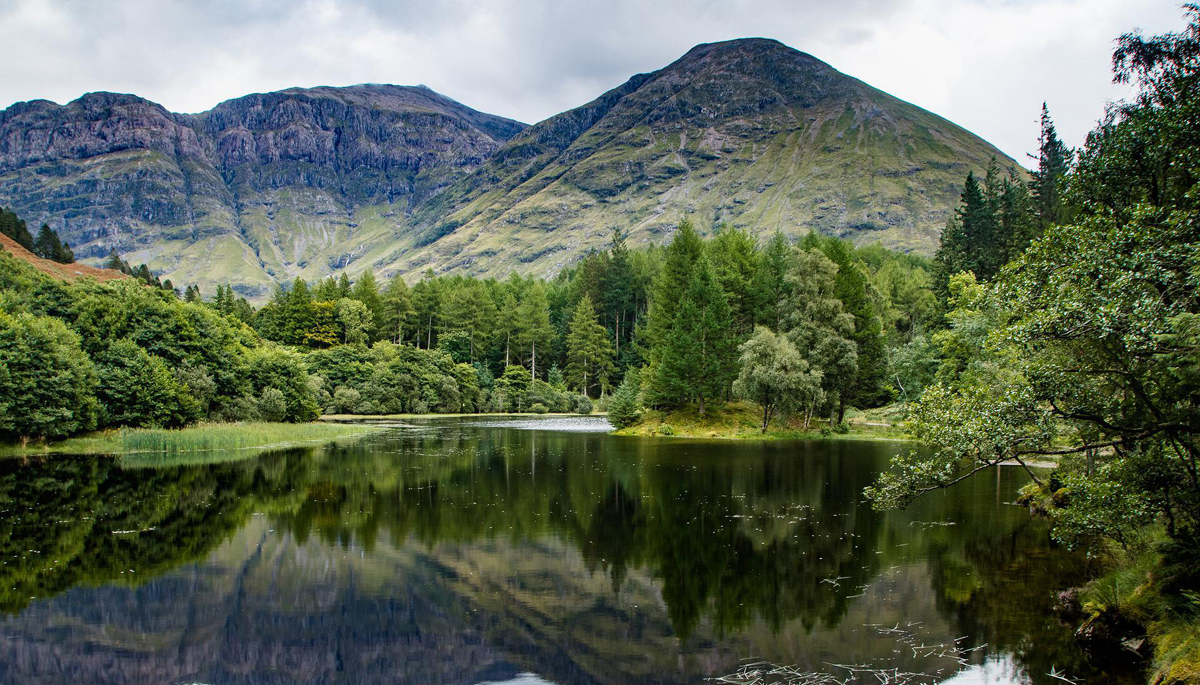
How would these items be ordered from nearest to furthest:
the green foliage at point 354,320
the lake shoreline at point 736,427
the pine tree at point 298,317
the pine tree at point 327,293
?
the lake shoreline at point 736,427, the green foliage at point 354,320, the pine tree at point 298,317, the pine tree at point 327,293

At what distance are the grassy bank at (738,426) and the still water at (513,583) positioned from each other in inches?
1221

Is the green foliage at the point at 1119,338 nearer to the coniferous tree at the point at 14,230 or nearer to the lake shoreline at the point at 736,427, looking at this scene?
the lake shoreline at the point at 736,427

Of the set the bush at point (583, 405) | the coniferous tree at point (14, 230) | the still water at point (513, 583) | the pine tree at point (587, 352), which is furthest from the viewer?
the pine tree at point (587, 352)

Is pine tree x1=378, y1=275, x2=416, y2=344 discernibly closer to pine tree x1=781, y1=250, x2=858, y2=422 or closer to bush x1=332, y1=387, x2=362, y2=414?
bush x1=332, y1=387, x2=362, y2=414

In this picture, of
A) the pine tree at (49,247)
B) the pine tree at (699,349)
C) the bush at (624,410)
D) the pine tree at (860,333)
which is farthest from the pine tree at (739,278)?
the pine tree at (49,247)

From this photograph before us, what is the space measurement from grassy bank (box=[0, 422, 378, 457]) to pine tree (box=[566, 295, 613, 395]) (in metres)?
56.0

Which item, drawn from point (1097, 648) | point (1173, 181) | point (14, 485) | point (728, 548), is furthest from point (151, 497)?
point (1173, 181)

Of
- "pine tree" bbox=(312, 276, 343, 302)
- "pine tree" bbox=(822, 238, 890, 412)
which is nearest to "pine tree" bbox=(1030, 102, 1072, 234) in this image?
"pine tree" bbox=(822, 238, 890, 412)

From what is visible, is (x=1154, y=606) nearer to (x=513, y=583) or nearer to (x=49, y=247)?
(x=513, y=583)

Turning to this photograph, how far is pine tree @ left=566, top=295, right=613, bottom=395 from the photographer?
109 meters

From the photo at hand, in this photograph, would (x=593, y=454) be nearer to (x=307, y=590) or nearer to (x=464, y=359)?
(x=307, y=590)

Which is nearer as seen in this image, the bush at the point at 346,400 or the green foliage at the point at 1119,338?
the green foliage at the point at 1119,338

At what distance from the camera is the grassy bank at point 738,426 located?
2544 inches

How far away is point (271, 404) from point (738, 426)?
44.8 meters
